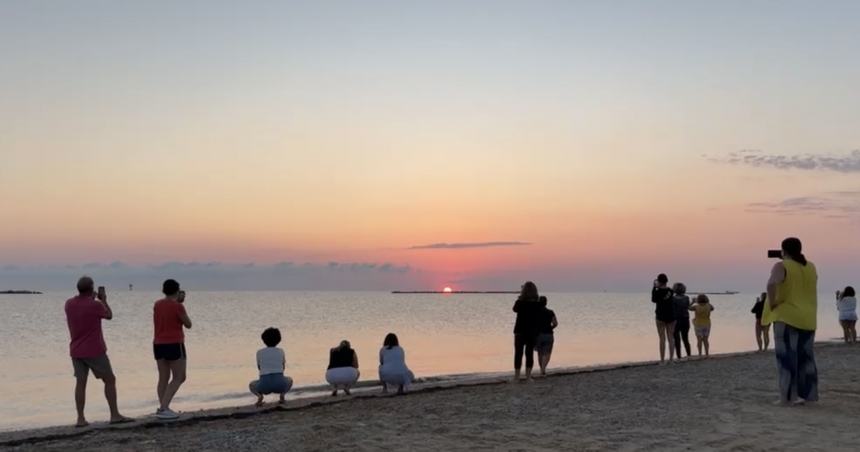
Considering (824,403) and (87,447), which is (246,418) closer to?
(87,447)

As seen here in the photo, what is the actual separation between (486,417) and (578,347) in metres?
30.7

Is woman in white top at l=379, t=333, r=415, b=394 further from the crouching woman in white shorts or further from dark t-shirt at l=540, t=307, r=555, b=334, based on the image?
dark t-shirt at l=540, t=307, r=555, b=334

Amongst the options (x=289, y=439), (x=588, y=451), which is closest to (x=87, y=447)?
(x=289, y=439)

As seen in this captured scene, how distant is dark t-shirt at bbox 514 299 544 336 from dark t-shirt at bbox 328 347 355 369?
3.14m

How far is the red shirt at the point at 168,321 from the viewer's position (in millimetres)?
10594

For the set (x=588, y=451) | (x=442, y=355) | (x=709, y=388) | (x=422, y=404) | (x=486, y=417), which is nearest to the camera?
(x=588, y=451)

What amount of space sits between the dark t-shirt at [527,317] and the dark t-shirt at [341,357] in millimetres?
3136

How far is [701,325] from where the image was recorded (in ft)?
68.5

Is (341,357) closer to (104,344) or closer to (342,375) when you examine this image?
(342,375)

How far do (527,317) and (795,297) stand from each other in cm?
504

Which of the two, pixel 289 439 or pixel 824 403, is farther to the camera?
pixel 824 403

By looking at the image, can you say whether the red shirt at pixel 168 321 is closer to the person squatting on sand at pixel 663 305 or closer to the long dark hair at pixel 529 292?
the long dark hair at pixel 529 292

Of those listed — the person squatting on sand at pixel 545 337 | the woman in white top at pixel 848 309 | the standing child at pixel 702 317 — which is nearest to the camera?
the person squatting on sand at pixel 545 337

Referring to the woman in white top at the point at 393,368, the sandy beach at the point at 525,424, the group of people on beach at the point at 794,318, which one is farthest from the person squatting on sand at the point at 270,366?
the group of people on beach at the point at 794,318
